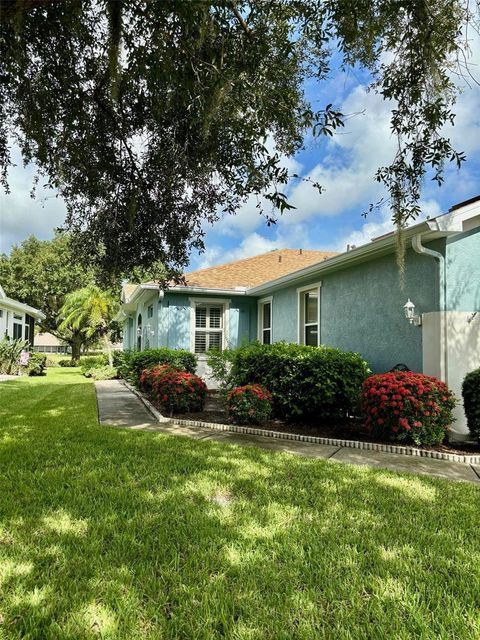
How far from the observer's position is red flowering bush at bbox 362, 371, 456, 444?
232 inches

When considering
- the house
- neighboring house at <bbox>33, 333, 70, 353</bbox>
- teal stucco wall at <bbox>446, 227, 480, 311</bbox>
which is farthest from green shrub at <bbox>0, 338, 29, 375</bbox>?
neighboring house at <bbox>33, 333, 70, 353</bbox>

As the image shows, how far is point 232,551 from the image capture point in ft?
9.39

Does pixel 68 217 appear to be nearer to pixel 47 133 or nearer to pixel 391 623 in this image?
pixel 47 133

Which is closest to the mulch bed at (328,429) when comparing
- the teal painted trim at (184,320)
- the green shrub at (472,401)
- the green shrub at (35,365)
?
the green shrub at (472,401)

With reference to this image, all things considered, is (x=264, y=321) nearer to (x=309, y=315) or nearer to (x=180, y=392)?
(x=309, y=315)

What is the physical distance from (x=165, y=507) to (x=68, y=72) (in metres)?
4.70

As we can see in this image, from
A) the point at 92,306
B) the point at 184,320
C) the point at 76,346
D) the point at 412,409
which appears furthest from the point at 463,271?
the point at 76,346

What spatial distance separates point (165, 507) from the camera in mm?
3578

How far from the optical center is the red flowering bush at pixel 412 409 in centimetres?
590

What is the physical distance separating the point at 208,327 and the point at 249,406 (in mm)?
6994

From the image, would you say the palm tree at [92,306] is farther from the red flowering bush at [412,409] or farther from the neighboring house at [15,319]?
the red flowering bush at [412,409]

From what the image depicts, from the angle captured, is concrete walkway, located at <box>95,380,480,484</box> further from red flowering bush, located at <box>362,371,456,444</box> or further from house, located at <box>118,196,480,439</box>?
house, located at <box>118,196,480,439</box>

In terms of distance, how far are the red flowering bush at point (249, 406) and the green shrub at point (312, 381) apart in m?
0.43

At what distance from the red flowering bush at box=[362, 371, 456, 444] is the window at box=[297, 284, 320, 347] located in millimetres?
4774
